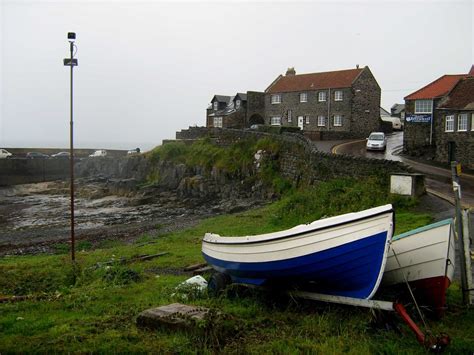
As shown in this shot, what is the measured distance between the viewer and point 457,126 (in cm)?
2995

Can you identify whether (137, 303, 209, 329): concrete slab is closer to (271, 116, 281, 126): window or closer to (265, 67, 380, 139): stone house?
(265, 67, 380, 139): stone house

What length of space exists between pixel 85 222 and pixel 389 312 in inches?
1031

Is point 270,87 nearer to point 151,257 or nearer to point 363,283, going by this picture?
point 151,257

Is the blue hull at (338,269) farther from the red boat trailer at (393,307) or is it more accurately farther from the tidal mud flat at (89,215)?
the tidal mud flat at (89,215)

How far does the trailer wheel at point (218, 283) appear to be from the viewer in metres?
9.44

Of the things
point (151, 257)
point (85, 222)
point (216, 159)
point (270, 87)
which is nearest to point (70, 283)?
point (151, 257)

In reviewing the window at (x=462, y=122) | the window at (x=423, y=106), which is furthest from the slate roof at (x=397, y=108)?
the window at (x=462, y=122)

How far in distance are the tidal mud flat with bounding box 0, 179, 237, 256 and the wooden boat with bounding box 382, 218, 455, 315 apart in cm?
1567

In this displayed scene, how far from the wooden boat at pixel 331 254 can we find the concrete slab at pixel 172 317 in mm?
1561

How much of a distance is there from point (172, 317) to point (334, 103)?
51.0 meters

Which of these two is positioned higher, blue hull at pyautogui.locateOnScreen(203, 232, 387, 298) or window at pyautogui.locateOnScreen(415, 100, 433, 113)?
window at pyautogui.locateOnScreen(415, 100, 433, 113)

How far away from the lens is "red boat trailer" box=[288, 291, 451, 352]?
631cm

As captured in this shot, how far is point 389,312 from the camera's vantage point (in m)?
7.40

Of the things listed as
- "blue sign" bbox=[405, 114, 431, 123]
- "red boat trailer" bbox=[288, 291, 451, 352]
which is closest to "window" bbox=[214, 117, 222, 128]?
"blue sign" bbox=[405, 114, 431, 123]
